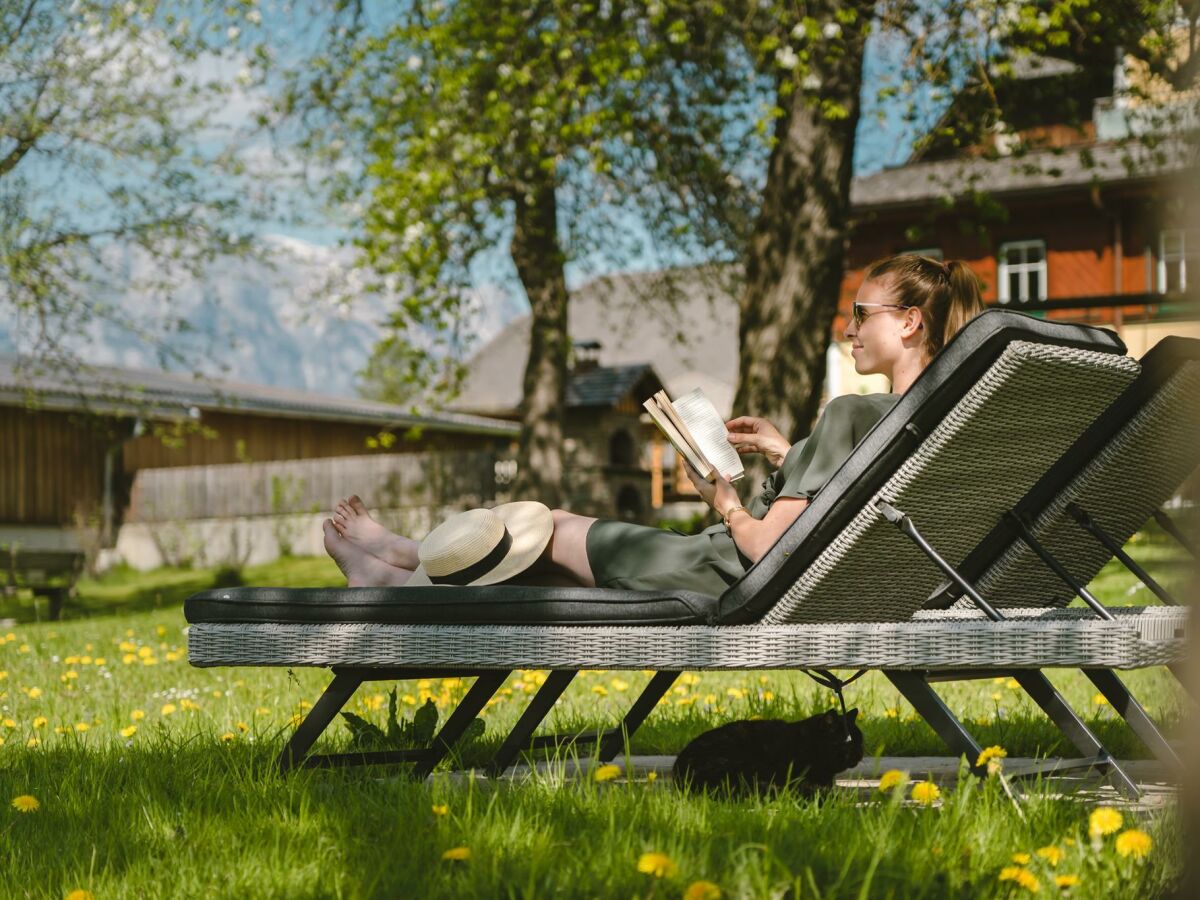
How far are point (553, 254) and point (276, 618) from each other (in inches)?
432

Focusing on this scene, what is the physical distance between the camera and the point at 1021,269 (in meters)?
26.6

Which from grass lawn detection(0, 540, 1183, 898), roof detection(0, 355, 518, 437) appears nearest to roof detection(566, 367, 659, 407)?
roof detection(0, 355, 518, 437)

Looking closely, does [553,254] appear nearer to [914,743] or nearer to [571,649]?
[914,743]

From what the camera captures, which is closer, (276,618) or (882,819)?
(882,819)

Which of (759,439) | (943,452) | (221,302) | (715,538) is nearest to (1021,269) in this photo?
(221,302)

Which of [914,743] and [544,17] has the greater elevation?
[544,17]

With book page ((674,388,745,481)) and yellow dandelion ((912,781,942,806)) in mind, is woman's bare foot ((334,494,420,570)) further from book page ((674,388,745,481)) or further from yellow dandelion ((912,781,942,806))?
yellow dandelion ((912,781,942,806))

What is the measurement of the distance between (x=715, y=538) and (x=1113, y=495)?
3.20 feet

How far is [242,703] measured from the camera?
5.06 metres

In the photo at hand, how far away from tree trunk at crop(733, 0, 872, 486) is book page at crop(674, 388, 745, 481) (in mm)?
5204

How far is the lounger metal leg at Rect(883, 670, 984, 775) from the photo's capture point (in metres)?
2.64

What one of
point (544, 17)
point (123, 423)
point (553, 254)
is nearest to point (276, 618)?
point (544, 17)

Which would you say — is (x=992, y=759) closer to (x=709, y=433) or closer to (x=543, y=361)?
→ (x=709, y=433)

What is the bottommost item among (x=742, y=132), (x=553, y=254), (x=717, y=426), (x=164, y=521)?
(x=164, y=521)
